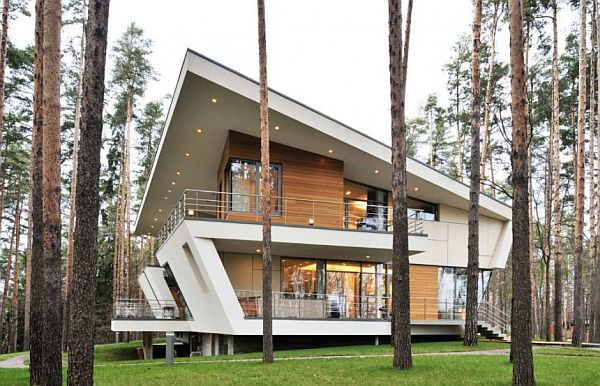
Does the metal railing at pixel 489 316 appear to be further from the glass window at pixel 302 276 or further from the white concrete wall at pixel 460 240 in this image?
the glass window at pixel 302 276

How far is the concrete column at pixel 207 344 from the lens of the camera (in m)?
19.3

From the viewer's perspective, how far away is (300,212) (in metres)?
19.1

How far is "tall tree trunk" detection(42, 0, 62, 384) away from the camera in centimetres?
815

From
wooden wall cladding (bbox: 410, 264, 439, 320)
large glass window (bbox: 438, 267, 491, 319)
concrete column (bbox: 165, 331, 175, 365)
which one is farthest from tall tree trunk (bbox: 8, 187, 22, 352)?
large glass window (bbox: 438, 267, 491, 319)

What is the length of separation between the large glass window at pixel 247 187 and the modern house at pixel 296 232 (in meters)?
0.04

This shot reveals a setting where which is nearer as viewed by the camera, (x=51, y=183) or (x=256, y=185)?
(x=51, y=183)

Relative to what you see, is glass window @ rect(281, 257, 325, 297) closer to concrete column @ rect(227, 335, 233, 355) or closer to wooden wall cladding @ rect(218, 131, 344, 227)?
wooden wall cladding @ rect(218, 131, 344, 227)

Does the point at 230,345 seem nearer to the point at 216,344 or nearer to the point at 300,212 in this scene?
the point at 216,344

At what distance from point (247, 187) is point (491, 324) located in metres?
11.5

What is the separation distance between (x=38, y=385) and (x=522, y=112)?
8908mm

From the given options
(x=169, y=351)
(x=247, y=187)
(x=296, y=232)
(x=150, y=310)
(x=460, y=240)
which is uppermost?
(x=247, y=187)

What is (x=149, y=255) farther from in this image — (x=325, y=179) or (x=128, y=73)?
(x=325, y=179)

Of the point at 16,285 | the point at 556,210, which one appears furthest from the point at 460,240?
the point at 16,285

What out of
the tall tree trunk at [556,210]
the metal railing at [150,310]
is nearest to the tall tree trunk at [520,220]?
the tall tree trunk at [556,210]
